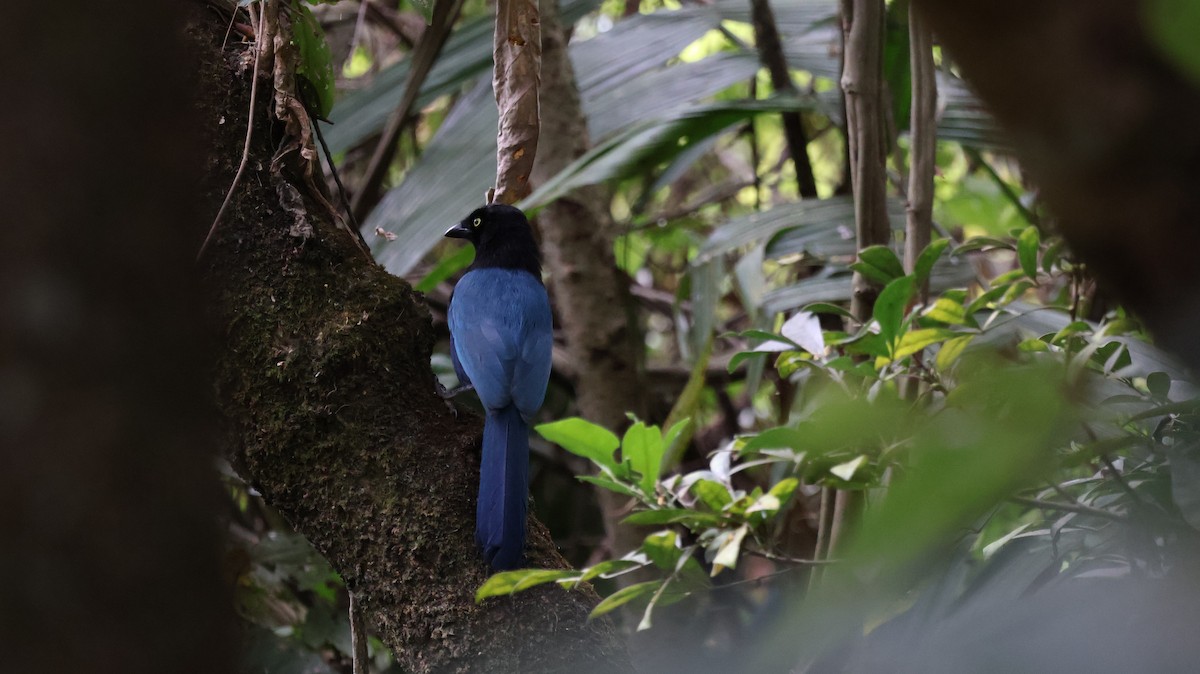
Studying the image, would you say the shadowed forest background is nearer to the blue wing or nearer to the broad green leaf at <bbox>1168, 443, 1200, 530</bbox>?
the broad green leaf at <bbox>1168, 443, 1200, 530</bbox>

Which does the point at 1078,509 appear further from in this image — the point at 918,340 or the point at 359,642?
the point at 359,642

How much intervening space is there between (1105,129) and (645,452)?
148cm

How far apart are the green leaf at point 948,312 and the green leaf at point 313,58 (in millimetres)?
1593

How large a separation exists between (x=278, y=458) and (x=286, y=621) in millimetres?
2403

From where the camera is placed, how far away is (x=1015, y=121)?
1.86 feet

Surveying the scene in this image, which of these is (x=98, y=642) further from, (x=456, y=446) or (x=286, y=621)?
(x=286, y=621)

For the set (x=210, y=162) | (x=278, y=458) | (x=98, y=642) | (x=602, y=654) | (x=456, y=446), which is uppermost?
(x=210, y=162)

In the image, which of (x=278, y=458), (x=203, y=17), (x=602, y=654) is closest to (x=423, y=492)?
(x=278, y=458)

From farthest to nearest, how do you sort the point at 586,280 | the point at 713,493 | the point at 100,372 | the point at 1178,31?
1. the point at 586,280
2. the point at 713,493
3. the point at 100,372
4. the point at 1178,31

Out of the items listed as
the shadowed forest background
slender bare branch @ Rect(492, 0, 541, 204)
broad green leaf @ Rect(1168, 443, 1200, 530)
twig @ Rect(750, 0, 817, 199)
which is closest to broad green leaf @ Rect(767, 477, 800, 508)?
the shadowed forest background

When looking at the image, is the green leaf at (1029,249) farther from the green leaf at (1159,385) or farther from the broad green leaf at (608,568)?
the broad green leaf at (608,568)

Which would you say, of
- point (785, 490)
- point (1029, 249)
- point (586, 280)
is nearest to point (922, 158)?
point (1029, 249)

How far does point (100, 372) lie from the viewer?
2.58 ft

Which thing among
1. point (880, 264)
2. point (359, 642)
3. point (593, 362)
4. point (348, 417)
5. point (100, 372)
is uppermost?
point (100, 372)
